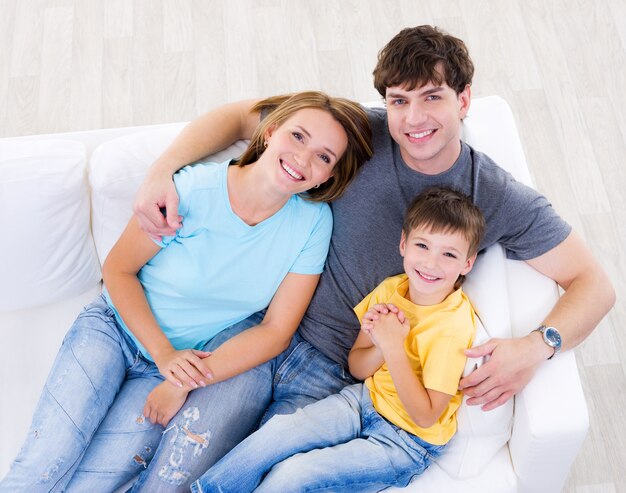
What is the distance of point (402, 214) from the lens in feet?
6.72

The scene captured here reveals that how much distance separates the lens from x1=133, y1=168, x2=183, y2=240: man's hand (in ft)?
6.29

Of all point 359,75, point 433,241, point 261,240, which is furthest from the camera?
point 359,75

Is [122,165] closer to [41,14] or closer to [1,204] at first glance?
[1,204]

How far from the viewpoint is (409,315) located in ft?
6.44

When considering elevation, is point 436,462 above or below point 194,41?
below

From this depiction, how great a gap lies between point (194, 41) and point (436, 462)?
2.08 m

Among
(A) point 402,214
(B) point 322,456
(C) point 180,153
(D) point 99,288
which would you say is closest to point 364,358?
(B) point 322,456

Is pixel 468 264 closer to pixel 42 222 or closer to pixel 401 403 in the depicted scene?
pixel 401 403

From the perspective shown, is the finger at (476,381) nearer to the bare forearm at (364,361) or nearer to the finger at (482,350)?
the finger at (482,350)

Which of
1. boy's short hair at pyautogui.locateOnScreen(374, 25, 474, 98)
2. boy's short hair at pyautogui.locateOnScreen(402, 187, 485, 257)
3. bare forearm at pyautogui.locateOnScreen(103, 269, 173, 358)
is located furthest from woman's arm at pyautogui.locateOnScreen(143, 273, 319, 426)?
boy's short hair at pyautogui.locateOnScreen(374, 25, 474, 98)

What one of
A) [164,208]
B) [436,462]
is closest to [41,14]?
[164,208]

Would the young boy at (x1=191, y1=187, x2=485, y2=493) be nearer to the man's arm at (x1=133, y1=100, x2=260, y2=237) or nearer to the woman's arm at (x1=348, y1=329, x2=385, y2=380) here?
the woman's arm at (x1=348, y1=329, x2=385, y2=380)

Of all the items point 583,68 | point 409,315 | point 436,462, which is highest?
point 583,68

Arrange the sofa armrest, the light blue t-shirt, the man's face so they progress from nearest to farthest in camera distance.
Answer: the sofa armrest → the man's face → the light blue t-shirt
